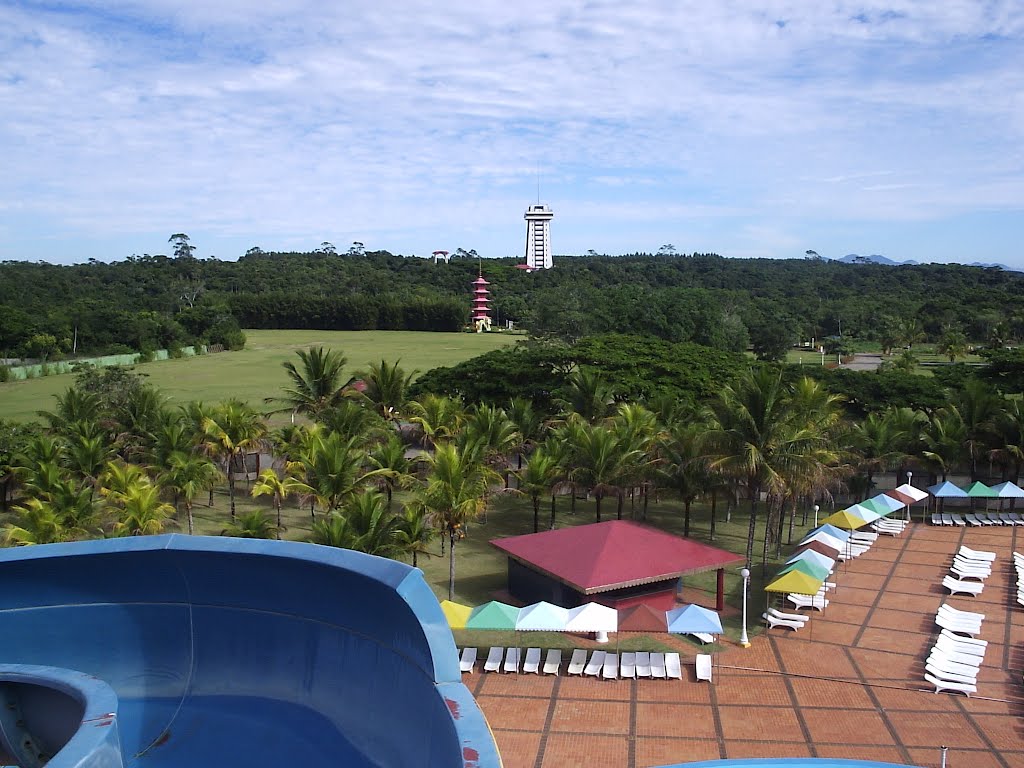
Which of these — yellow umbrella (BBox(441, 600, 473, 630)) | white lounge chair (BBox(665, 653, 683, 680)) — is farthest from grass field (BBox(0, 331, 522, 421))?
white lounge chair (BBox(665, 653, 683, 680))

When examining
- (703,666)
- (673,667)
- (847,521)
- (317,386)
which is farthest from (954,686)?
(317,386)

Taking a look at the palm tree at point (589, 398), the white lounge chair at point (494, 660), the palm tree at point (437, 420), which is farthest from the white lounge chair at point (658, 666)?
the palm tree at point (589, 398)

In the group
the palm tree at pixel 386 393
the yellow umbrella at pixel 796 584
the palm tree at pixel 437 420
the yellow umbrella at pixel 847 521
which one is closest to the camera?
the yellow umbrella at pixel 796 584

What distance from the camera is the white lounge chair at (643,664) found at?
1582 cm

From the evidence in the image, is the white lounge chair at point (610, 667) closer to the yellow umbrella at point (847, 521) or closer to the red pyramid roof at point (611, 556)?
the red pyramid roof at point (611, 556)

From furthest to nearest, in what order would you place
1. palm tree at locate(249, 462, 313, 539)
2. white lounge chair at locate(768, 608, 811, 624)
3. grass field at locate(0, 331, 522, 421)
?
grass field at locate(0, 331, 522, 421)
palm tree at locate(249, 462, 313, 539)
white lounge chair at locate(768, 608, 811, 624)

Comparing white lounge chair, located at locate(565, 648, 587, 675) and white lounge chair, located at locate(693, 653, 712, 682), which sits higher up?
white lounge chair, located at locate(693, 653, 712, 682)

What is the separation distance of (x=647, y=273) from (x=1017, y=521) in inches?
4387

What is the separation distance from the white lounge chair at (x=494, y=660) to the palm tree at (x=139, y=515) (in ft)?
23.5

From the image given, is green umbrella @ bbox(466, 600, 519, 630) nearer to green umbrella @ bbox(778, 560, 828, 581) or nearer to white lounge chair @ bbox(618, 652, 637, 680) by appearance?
white lounge chair @ bbox(618, 652, 637, 680)

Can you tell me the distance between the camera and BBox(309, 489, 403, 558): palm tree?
16.5 meters

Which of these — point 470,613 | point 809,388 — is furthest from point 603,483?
point 470,613

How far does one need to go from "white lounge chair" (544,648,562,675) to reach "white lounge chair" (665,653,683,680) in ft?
6.36

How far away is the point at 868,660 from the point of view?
16.5 metres
